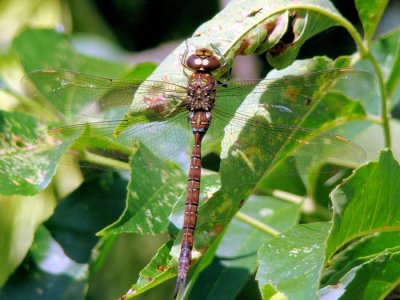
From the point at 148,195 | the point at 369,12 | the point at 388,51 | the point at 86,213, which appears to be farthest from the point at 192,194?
the point at 388,51

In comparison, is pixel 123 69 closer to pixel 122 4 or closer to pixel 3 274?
pixel 3 274

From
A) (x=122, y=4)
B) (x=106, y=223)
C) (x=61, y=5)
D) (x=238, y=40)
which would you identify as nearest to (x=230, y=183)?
(x=238, y=40)

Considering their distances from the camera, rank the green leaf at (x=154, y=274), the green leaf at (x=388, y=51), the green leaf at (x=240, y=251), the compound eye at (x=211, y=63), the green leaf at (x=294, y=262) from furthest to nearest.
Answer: the green leaf at (x=388, y=51) < the green leaf at (x=240, y=251) < the compound eye at (x=211, y=63) < the green leaf at (x=154, y=274) < the green leaf at (x=294, y=262)

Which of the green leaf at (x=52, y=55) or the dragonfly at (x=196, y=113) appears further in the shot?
the green leaf at (x=52, y=55)

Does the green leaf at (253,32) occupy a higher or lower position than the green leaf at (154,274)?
higher

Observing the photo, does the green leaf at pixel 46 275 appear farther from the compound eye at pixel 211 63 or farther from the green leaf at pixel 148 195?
the compound eye at pixel 211 63

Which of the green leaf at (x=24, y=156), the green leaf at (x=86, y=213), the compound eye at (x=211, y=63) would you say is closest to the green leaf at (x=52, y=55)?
the green leaf at (x=24, y=156)
